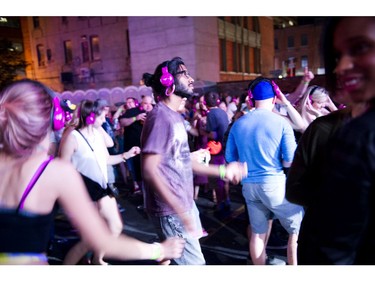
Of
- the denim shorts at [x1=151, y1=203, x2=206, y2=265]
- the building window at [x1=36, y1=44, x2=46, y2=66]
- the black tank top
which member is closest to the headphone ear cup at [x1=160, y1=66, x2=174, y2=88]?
the denim shorts at [x1=151, y1=203, x2=206, y2=265]

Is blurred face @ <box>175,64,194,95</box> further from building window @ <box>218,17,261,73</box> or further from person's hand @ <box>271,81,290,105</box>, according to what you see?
building window @ <box>218,17,261,73</box>

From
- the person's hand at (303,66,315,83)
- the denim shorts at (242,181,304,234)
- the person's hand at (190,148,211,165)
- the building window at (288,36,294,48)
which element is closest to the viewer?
the person's hand at (190,148,211,165)

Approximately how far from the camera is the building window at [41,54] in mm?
17828

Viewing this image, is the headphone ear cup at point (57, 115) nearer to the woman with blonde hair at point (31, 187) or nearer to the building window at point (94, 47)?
the woman with blonde hair at point (31, 187)

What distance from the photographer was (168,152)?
211 cm

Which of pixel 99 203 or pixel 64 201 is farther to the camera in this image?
pixel 99 203

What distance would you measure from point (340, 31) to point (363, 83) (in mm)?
226

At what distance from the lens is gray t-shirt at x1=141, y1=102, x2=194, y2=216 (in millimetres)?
2080

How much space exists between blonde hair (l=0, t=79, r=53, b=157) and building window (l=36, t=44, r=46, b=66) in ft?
60.8

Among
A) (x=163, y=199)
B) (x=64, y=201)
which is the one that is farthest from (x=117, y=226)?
(x=64, y=201)

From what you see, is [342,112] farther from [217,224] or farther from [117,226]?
[217,224]

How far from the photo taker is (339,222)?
108cm

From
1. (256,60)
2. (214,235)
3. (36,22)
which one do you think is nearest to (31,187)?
(214,235)

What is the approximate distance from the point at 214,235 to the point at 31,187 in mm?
2804
